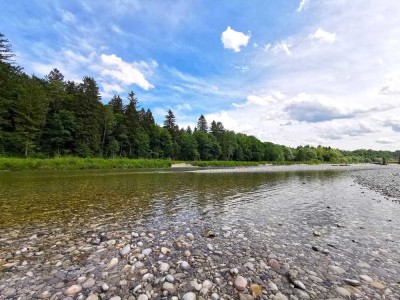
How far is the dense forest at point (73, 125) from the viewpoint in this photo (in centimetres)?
5234

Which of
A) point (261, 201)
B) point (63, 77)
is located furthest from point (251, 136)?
point (261, 201)

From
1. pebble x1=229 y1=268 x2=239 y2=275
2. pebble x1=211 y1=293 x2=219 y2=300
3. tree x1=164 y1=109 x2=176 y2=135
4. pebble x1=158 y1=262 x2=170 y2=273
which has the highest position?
tree x1=164 y1=109 x2=176 y2=135

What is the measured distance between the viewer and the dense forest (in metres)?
52.3

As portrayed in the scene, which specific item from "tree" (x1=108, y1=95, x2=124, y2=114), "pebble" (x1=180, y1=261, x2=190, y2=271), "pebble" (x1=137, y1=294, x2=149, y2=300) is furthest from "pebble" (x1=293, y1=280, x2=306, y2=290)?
"tree" (x1=108, y1=95, x2=124, y2=114)

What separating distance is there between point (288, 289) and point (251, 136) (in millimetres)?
184191

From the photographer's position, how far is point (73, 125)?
213 ft

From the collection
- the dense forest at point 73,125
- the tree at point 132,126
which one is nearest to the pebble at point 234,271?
the dense forest at point 73,125

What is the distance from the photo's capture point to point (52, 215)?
899 centimetres

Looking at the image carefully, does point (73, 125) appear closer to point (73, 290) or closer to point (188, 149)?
point (188, 149)

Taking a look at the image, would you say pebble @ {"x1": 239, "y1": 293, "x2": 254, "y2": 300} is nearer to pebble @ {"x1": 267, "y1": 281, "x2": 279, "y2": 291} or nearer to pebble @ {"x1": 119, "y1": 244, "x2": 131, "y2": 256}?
pebble @ {"x1": 267, "y1": 281, "x2": 279, "y2": 291}

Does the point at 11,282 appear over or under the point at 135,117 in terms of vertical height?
under

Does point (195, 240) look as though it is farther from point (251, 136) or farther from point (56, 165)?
point (251, 136)

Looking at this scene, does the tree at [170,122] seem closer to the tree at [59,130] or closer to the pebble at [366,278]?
the tree at [59,130]

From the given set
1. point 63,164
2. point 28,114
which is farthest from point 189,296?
point 28,114
